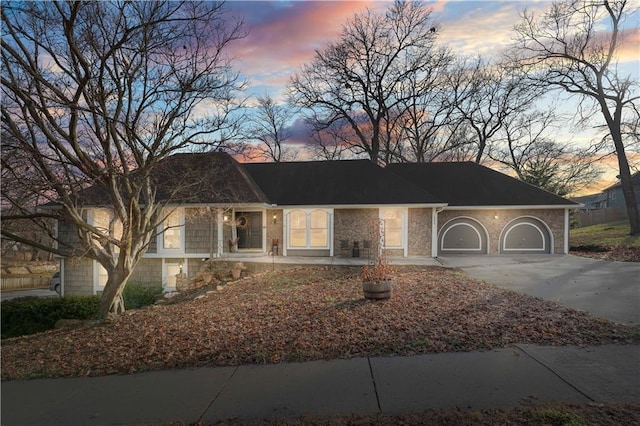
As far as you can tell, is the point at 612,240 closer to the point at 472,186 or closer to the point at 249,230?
the point at 472,186

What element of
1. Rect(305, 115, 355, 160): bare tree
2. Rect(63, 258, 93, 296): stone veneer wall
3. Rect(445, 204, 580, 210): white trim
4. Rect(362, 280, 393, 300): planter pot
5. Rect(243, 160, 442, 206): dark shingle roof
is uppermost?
Rect(305, 115, 355, 160): bare tree

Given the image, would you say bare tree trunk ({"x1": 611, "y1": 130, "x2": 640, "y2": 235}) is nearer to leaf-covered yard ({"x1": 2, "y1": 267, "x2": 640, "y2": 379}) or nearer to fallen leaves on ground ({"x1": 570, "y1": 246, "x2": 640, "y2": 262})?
fallen leaves on ground ({"x1": 570, "y1": 246, "x2": 640, "y2": 262})

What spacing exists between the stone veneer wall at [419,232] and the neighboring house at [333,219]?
0.05m

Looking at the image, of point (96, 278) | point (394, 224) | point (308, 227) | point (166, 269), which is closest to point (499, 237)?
point (394, 224)

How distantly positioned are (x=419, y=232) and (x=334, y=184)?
A: 15.8ft

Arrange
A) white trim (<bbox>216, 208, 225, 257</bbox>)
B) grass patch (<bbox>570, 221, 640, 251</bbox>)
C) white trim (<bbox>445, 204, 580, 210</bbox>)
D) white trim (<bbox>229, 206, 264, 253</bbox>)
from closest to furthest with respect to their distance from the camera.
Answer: white trim (<bbox>216, 208, 225, 257</bbox>), white trim (<bbox>229, 206, 264, 253</bbox>), white trim (<bbox>445, 204, 580, 210</bbox>), grass patch (<bbox>570, 221, 640, 251</bbox>)

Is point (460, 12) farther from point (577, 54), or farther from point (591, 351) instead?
point (577, 54)

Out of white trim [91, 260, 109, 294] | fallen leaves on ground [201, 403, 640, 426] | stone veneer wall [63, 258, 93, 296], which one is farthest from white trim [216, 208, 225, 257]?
fallen leaves on ground [201, 403, 640, 426]

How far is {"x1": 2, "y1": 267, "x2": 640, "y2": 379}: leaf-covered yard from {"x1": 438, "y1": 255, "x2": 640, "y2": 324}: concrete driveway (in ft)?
3.08

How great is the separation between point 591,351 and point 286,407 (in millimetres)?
4102

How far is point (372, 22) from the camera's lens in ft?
97.2

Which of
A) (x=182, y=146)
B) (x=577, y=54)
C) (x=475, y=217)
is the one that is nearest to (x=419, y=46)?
(x=577, y=54)

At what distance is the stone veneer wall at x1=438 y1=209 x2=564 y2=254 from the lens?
62.0 ft

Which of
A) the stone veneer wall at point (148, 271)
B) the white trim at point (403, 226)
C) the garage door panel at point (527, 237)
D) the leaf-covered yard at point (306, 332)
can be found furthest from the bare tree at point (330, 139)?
the leaf-covered yard at point (306, 332)
